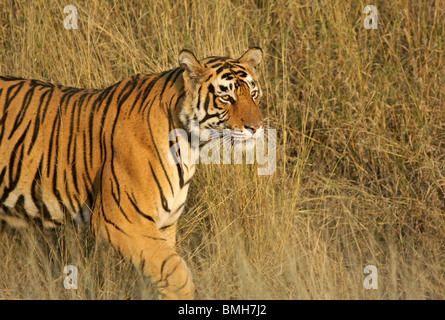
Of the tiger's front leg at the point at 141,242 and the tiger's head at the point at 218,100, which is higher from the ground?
the tiger's head at the point at 218,100

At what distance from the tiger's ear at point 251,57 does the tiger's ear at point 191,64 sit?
273mm

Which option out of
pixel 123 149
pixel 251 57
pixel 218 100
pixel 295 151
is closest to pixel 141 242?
pixel 123 149

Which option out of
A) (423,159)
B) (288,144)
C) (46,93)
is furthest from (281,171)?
(46,93)

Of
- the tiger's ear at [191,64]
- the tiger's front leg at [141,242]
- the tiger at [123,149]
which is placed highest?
the tiger's ear at [191,64]

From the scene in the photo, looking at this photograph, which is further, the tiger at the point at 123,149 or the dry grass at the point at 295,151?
the dry grass at the point at 295,151

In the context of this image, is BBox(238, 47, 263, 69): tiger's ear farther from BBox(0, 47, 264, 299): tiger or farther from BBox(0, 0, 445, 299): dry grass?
BBox(0, 0, 445, 299): dry grass

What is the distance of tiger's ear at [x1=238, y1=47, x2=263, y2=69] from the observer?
3506 mm

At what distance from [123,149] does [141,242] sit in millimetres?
459

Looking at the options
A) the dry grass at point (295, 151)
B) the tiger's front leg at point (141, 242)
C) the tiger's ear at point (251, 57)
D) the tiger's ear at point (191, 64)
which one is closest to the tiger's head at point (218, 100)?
the tiger's ear at point (191, 64)

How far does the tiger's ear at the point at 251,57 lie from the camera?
3.51m

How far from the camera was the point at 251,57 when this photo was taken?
3.54 meters

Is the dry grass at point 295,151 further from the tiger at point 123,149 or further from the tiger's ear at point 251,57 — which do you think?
the tiger's ear at point 251,57

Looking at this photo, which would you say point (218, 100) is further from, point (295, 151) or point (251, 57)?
point (295, 151)

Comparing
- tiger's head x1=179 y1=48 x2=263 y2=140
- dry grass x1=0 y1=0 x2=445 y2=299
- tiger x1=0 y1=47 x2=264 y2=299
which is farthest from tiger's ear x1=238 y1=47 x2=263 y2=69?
dry grass x1=0 y1=0 x2=445 y2=299
